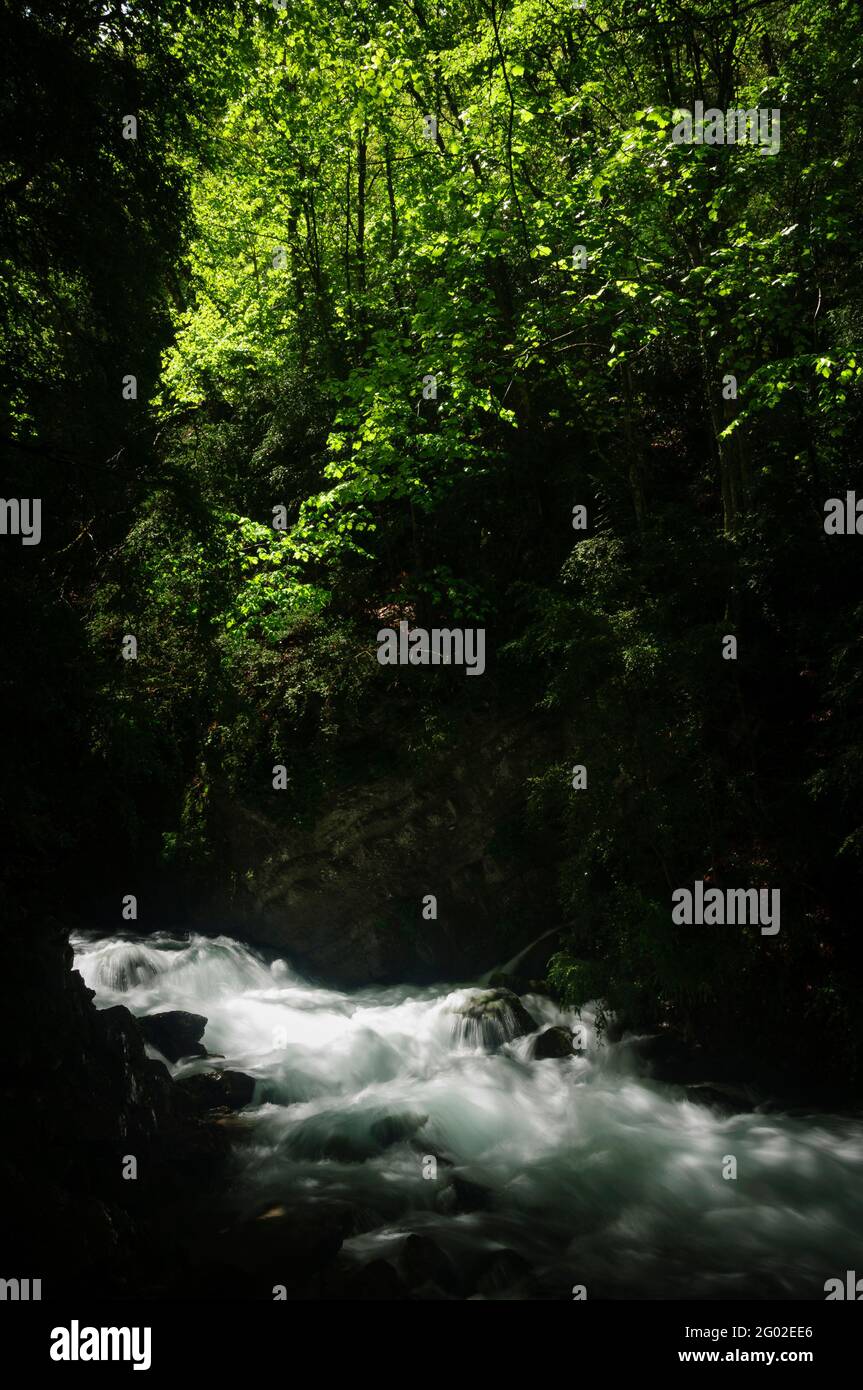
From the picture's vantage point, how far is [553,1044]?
29.0ft

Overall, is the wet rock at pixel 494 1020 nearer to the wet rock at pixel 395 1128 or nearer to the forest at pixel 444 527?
the forest at pixel 444 527

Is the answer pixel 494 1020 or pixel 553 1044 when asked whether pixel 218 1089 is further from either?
pixel 553 1044

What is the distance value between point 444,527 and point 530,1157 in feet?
27.9

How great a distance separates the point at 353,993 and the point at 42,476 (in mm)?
8139

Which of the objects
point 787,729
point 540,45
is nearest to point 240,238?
point 540,45

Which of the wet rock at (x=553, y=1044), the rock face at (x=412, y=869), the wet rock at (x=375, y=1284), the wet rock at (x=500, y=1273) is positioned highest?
the rock face at (x=412, y=869)

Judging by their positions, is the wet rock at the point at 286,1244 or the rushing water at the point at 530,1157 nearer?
the wet rock at the point at 286,1244

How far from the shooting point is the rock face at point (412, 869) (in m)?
10.7

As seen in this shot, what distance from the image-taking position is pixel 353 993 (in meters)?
11.1

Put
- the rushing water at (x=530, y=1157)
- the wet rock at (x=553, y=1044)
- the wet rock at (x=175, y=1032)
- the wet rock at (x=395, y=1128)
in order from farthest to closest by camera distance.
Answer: the wet rock at (x=175, y=1032)
the wet rock at (x=553, y=1044)
the wet rock at (x=395, y=1128)
the rushing water at (x=530, y=1157)

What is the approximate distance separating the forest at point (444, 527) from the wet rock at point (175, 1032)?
4.06 ft

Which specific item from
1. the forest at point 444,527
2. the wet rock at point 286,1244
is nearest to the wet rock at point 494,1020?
the forest at point 444,527

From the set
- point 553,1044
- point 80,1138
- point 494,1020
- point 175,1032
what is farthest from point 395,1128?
point 175,1032
